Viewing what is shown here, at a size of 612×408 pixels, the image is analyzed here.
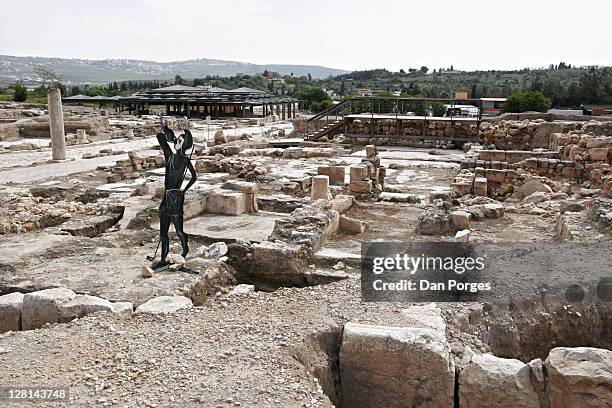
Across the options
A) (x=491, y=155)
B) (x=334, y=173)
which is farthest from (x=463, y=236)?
(x=491, y=155)

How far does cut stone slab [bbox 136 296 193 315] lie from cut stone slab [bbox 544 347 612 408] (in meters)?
3.73

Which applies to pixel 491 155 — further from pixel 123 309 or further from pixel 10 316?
pixel 10 316

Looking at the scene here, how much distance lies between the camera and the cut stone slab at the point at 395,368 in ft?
15.1

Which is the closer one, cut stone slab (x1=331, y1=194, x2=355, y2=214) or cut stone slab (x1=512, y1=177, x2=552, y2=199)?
cut stone slab (x1=331, y1=194, x2=355, y2=214)

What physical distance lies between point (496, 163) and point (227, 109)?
135 ft

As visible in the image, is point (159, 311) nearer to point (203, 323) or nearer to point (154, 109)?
point (203, 323)

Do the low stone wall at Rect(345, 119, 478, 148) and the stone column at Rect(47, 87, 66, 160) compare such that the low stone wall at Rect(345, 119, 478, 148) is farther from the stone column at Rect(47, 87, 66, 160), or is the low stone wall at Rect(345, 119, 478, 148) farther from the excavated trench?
the excavated trench

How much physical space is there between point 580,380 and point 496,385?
0.66 metres

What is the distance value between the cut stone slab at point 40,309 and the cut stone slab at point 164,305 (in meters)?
0.89

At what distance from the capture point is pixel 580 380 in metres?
4.33

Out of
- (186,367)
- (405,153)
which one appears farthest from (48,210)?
(405,153)

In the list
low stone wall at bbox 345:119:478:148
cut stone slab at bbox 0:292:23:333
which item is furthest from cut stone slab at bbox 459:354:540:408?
low stone wall at bbox 345:119:478:148

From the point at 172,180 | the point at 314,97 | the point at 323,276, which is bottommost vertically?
the point at 323,276

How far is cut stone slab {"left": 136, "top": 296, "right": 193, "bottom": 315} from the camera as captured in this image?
5.85 meters
